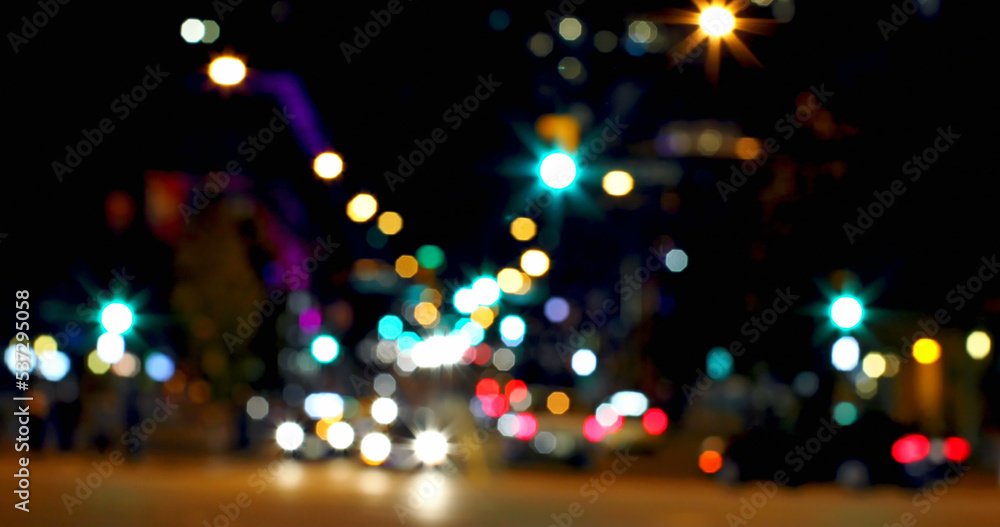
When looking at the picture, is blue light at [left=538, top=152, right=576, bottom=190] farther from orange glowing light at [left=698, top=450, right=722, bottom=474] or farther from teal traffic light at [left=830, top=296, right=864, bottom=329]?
orange glowing light at [left=698, top=450, right=722, bottom=474]

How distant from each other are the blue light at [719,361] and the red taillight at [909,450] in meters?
3.04

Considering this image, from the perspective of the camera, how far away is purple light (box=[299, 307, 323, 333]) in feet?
113

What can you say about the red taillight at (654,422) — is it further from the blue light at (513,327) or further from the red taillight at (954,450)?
the blue light at (513,327)

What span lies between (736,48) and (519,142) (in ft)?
20.7

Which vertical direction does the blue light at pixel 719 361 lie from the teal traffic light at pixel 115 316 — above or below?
below

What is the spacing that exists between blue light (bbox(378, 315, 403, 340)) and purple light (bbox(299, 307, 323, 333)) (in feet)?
40.2

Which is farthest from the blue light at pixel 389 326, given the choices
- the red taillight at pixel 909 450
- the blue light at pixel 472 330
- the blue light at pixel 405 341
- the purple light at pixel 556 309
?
the red taillight at pixel 909 450

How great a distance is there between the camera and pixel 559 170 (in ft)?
51.7

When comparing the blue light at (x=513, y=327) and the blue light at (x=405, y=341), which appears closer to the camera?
the blue light at (x=513, y=327)

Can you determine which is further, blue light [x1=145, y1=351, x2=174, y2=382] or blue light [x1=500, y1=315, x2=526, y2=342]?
blue light [x1=500, y1=315, x2=526, y2=342]

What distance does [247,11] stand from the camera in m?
15.2

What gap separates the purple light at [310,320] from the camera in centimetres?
3434

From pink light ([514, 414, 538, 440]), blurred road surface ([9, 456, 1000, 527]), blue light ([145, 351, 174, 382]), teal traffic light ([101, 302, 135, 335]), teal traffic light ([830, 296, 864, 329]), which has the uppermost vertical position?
blue light ([145, 351, 174, 382])

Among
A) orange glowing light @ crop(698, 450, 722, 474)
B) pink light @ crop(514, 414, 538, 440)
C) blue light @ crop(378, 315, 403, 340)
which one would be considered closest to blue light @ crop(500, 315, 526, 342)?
blue light @ crop(378, 315, 403, 340)
